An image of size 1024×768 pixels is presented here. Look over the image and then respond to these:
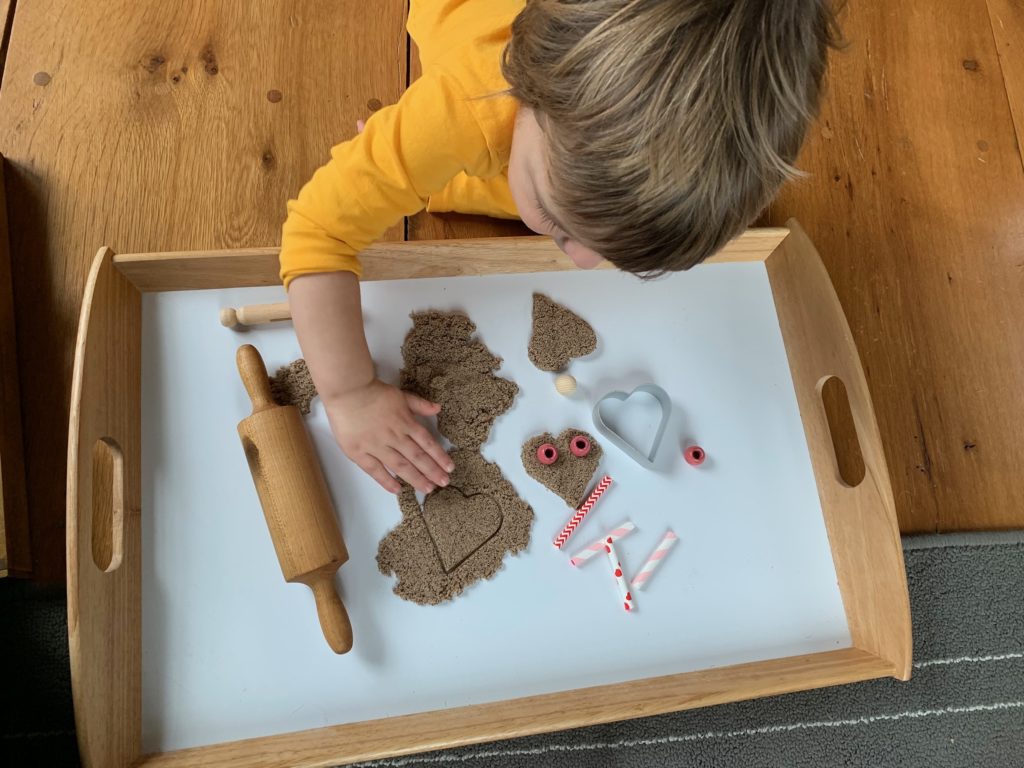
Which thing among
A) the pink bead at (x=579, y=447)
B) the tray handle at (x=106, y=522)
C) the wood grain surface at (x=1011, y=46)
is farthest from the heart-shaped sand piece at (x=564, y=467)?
the wood grain surface at (x=1011, y=46)

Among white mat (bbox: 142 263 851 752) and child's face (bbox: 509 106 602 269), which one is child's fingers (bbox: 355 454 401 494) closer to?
white mat (bbox: 142 263 851 752)

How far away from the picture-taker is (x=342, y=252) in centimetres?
59

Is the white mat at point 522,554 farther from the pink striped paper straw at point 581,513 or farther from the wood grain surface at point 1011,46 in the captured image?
the wood grain surface at point 1011,46

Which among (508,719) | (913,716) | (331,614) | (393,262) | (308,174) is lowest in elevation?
(913,716)

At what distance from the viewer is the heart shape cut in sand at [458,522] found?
63 cm

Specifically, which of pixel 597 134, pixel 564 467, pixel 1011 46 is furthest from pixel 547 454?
pixel 1011 46

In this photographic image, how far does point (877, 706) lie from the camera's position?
0.80 m

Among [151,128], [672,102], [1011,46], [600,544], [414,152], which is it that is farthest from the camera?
[1011,46]

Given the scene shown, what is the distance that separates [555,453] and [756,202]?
0.32 meters

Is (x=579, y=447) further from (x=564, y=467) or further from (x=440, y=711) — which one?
(x=440, y=711)

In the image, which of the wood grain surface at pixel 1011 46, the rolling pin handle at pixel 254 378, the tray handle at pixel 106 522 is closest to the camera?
the tray handle at pixel 106 522

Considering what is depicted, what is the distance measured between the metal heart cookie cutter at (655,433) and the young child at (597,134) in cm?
22

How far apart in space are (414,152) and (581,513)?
357 mm

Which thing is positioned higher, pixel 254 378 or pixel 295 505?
pixel 254 378
